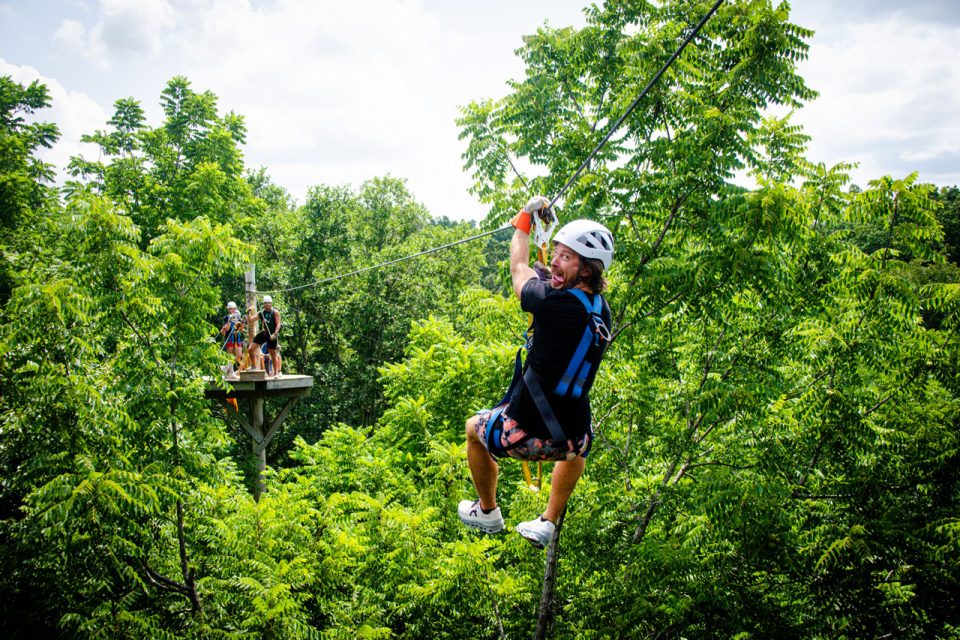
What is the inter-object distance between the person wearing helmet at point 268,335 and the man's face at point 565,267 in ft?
37.0

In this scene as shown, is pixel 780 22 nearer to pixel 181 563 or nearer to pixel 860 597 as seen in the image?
pixel 860 597

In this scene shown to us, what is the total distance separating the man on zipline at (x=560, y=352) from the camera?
123 inches

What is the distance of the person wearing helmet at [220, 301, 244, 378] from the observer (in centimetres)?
1355

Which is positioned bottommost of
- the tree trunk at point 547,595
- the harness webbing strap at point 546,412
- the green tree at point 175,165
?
the tree trunk at point 547,595

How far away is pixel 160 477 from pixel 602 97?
708 cm

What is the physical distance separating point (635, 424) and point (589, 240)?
4851 mm

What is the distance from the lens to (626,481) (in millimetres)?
7320

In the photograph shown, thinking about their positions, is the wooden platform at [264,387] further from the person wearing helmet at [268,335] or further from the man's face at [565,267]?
the man's face at [565,267]

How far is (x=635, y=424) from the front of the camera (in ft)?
24.1

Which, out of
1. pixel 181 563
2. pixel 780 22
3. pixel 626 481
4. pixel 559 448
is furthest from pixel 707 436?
pixel 181 563

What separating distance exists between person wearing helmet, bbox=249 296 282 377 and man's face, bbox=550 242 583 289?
11.3m

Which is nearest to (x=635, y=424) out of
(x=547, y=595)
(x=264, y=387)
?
(x=547, y=595)

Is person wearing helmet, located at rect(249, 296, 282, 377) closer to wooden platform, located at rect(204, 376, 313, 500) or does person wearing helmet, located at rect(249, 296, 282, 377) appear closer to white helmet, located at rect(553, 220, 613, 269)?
wooden platform, located at rect(204, 376, 313, 500)

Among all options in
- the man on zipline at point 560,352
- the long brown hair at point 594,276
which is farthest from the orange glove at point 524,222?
the long brown hair at point 594,276
